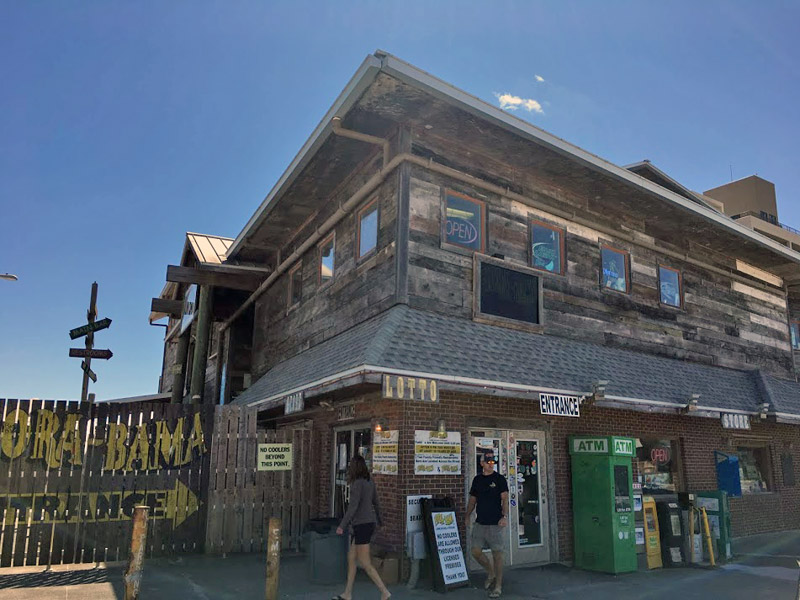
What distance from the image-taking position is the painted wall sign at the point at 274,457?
11.0 metres

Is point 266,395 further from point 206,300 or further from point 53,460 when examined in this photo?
point 206,300

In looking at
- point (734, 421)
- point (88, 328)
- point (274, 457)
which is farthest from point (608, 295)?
point (88, 328)

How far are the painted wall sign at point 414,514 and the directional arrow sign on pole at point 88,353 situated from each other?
11204 mm

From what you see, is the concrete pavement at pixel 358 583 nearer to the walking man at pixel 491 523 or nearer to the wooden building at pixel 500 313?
the walking man at pixel 491 523

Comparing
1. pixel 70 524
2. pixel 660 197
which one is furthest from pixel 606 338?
pixel 70 524

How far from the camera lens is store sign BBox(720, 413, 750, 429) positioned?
12536mm

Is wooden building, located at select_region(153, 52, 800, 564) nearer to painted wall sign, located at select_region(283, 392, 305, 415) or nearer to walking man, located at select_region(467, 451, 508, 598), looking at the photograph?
painted wall sign, located at select_region(283, 392, 305, 415)

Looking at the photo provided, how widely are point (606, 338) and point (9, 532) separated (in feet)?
36.3

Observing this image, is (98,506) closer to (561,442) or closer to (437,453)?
(437,453)

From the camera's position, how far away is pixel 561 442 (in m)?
11.2

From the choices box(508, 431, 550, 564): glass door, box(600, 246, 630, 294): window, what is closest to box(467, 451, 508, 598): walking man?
box(508, 431, 550, 564): glass door

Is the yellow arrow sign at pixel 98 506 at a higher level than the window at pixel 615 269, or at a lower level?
lower

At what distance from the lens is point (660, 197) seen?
13164mm

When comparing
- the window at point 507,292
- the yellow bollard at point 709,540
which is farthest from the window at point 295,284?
the yellow bollard at point 709,540
